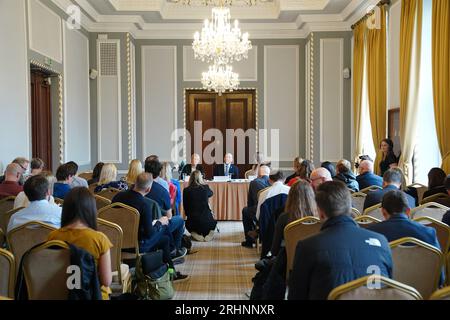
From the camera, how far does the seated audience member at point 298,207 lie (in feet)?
11.4

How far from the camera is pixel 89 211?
2777 millimetres

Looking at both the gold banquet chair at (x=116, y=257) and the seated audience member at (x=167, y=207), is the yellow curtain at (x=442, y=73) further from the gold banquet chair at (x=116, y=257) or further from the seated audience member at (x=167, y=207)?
the gold banquet chair at (x=116, y=257)

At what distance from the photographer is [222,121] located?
1116cm

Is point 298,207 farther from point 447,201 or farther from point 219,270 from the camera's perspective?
point 219,270

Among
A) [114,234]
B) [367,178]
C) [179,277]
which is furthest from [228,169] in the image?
[114,234]

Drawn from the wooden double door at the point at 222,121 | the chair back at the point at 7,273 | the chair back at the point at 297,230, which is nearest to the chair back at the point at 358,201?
the chair back at the point at 297,230

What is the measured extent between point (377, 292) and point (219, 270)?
3612 mm

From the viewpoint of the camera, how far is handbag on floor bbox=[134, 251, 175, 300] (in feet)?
12.3

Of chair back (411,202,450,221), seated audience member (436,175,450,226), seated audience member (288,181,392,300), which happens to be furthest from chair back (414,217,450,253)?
seated audience member (288,181,392,300)

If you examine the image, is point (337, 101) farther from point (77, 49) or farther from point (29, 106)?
point (29, 106)

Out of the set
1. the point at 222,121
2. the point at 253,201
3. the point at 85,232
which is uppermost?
the point at 222,121

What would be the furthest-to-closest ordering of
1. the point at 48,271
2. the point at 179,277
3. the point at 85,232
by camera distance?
the point at 179,277, the point at 85,232, the point at 48,271

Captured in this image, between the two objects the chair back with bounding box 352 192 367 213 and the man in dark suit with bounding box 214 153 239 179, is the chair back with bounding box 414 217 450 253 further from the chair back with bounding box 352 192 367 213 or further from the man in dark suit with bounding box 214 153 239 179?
the man in dark suit with bounding box 214 153 239 179

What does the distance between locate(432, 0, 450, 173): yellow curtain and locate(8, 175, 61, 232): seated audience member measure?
15.2 feet
